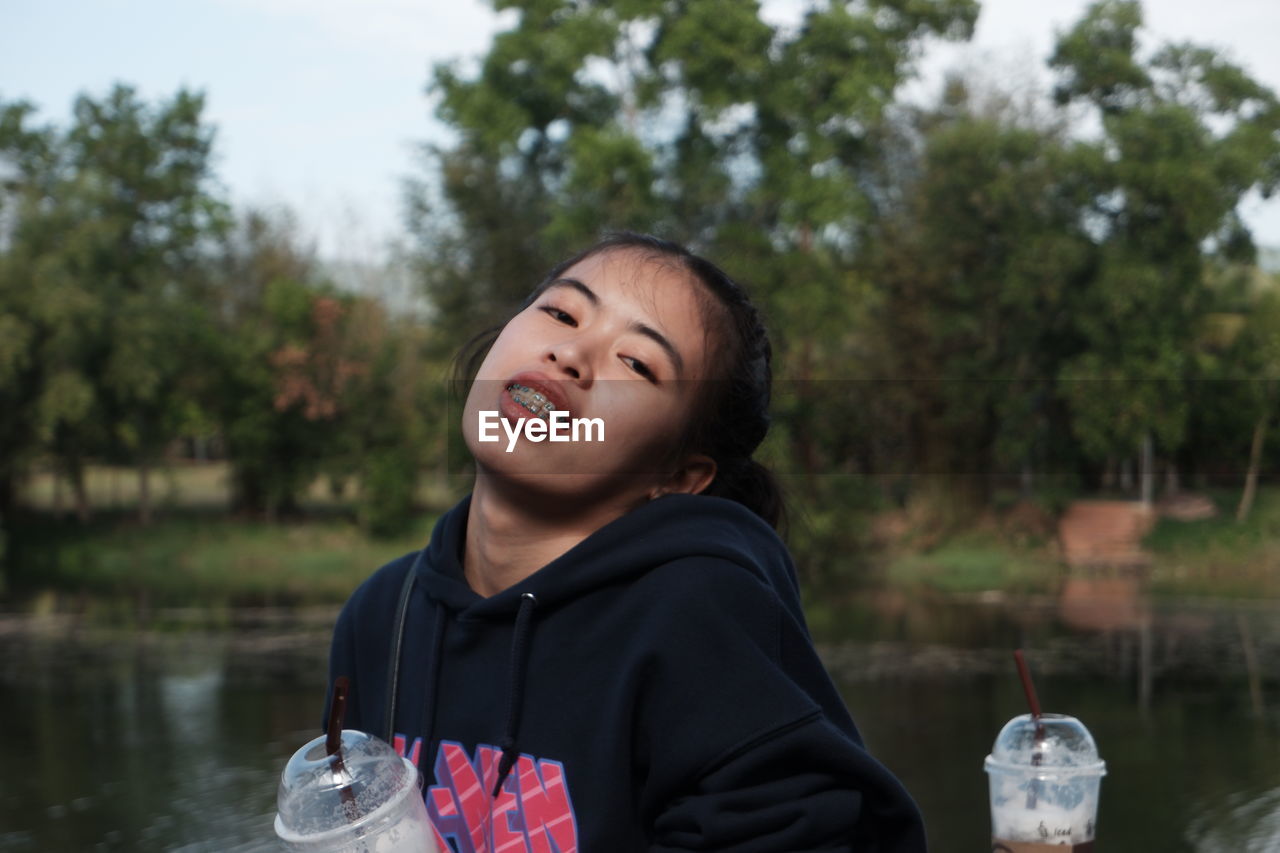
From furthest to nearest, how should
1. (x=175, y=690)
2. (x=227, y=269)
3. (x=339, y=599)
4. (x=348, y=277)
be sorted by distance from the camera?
(x=348, y=277) → (x=227, y=269) → (x=339, y=599) → (x=175, y=690)

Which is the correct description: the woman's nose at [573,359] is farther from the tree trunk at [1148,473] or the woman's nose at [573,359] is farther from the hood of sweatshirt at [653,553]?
the tree trunk at [1148,473]

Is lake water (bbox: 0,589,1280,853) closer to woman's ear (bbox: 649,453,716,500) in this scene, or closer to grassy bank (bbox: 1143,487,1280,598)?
grassy bank (bbox: 1143,487,1280,598)

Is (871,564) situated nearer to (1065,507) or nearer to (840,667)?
(1065,507)

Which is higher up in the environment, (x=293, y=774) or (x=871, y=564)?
(x=293, y=774)

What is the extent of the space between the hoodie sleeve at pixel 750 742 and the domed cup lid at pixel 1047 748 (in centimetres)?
133

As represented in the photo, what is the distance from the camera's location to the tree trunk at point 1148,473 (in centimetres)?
1847

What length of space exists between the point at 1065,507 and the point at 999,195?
4.37 meters

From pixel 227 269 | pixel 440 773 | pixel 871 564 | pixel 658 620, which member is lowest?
pixel 871 564

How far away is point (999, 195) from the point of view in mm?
18516

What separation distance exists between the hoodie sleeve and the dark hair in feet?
0.85

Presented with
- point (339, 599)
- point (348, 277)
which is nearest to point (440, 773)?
point (339, 599)

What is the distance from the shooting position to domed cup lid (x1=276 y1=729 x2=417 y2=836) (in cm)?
110

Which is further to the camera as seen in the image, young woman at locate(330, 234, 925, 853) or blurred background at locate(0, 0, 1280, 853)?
blurred background at locate(0, 0, 1280, 853)

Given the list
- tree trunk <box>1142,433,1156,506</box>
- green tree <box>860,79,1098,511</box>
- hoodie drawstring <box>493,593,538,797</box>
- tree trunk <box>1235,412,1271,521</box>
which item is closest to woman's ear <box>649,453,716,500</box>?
hoodie drawstring <box>493,593,538,797</box>
